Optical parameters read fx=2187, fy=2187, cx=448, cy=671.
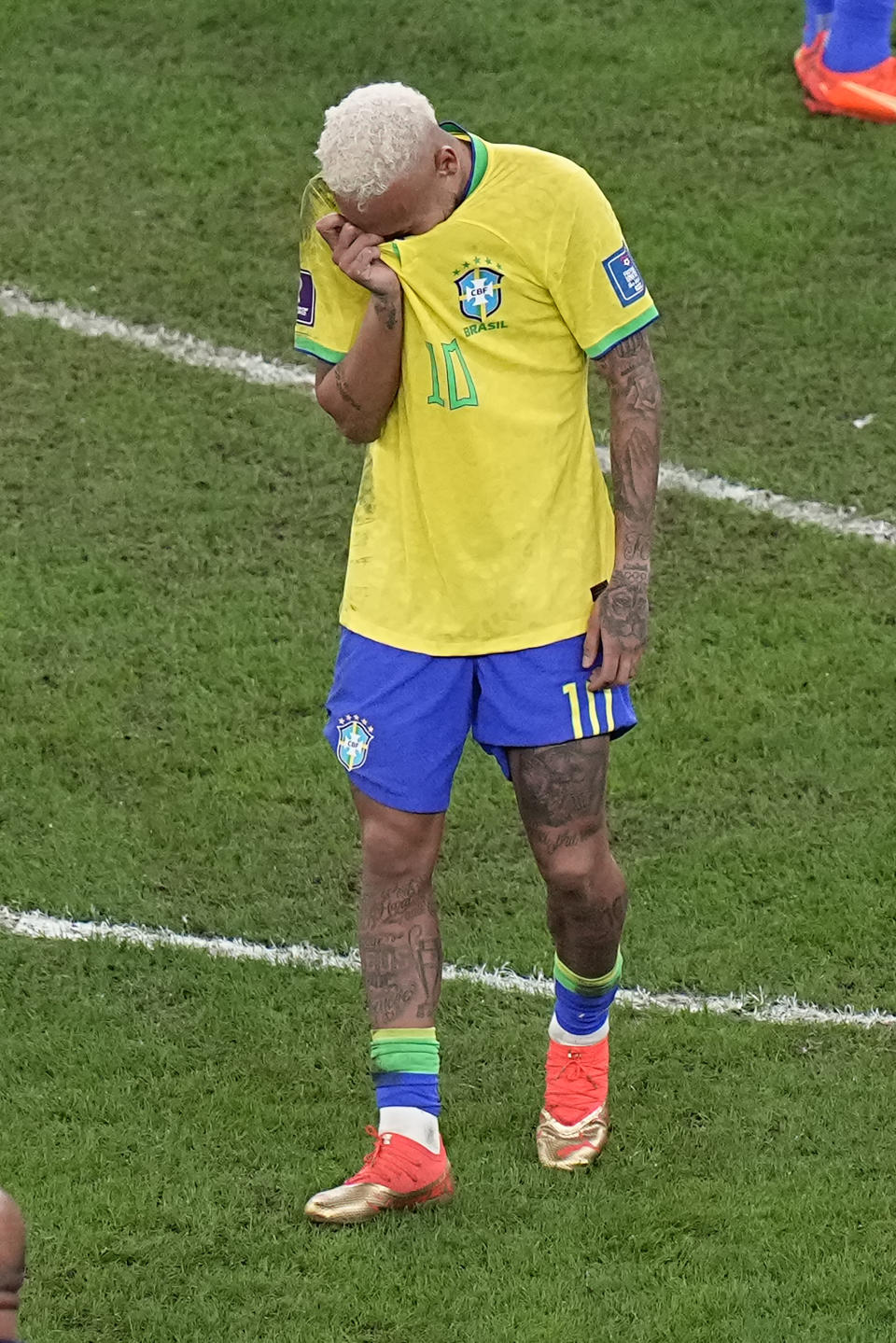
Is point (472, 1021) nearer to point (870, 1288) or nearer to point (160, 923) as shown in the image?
point (160, 923)

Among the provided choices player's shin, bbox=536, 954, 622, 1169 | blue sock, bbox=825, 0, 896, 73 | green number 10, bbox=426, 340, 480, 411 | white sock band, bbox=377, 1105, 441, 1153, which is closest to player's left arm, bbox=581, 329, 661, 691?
green number 10, bbox=426, 340, 480, 411

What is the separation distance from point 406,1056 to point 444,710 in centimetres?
63

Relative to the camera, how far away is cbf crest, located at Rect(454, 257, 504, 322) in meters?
3.69

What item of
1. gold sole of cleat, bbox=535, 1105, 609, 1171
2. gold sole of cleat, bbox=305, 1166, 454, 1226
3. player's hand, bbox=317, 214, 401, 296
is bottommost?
gold sole of cleat, bbox=535, 1105, 609, 1171

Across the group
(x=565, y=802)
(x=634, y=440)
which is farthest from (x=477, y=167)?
(x=565, y=802)

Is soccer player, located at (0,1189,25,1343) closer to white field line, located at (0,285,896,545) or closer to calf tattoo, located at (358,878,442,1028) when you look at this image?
calf tattoo, located at (358,878,442,1028)

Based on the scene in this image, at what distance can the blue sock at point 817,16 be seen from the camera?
359 inches

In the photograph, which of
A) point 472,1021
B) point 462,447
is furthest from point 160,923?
point 462,447

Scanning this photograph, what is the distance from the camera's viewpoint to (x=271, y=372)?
25.1 ft

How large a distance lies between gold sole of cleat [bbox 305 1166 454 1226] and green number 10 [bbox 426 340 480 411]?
4.51ft

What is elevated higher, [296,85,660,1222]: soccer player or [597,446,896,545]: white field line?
[296,85,660,1222]: soccer player

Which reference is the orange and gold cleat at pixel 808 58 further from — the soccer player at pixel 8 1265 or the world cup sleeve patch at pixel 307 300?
the soccer player at pixel 8 1265

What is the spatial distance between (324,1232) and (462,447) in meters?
1.38

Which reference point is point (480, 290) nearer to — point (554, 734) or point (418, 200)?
point (418, 200)
